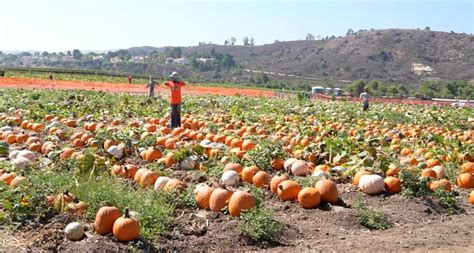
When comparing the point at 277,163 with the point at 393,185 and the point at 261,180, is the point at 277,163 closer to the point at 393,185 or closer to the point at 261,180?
the point at 261,180

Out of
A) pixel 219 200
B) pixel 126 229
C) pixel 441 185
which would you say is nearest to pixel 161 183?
pixel 219 200

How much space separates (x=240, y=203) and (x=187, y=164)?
250 centimetres

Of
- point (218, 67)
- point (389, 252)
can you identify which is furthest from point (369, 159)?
point (218, 67)

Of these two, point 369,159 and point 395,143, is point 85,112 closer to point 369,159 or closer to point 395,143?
point 395,143

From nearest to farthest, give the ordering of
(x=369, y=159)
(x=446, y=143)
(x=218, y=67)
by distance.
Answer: (x=369, y=159) → (x=446, y=143) → (x=218, y=67)

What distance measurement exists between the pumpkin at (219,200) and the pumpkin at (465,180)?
152 inches

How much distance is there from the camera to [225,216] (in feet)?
21.1

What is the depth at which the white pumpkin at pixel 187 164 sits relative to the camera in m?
8.64

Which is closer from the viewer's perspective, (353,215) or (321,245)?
(321,245)

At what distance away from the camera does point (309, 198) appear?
6875 millimetres

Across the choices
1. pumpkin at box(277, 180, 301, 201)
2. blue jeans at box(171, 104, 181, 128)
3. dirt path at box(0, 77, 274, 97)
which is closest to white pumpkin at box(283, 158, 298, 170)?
pumpkin at box(277, 180, 301, 201)

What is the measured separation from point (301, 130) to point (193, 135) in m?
2.82

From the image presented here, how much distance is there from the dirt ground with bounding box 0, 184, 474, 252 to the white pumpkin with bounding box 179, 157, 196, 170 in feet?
5.64

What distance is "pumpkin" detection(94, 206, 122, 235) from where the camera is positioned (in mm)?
5527
